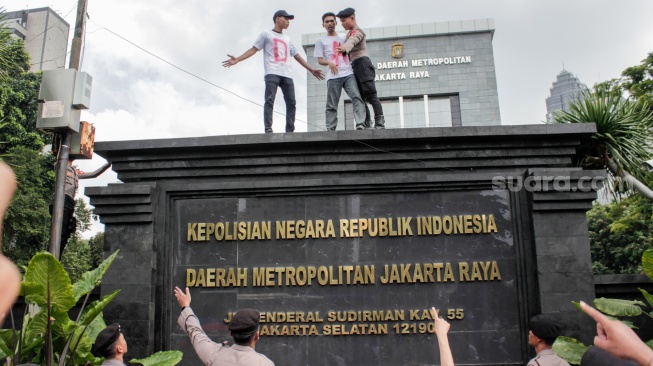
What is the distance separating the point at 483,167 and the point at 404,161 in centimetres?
102

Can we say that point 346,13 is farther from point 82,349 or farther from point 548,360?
point 548,360

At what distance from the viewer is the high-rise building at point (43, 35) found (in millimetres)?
40516

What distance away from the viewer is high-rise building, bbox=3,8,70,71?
133 feet

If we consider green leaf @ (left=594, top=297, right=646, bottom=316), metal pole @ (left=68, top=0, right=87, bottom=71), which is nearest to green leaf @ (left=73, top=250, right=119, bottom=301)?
metal pole @ (left=68, top=0, right=87, bottom=71)

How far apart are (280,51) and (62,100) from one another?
3092mm

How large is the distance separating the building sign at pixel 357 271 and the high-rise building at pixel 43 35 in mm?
34664

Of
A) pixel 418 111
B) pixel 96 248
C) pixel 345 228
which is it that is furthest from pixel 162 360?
pixel 96 248

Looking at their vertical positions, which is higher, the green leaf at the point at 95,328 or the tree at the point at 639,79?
the tree at the point at 639,79

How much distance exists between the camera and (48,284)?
5332mm

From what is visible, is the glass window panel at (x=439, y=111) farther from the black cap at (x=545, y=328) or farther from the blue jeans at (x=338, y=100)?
the black cap at (x=545, y=328)

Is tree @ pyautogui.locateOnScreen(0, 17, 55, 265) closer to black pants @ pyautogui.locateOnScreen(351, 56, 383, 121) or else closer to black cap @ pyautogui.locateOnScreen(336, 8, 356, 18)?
black cap @ pyautogui.locateOnScreen(336, 8, 356, 18)

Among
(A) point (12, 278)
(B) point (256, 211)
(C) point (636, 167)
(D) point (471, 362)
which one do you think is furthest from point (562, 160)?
(A) point (12, 278)

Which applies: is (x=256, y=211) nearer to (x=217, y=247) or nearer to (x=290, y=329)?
(x=217, y=247)

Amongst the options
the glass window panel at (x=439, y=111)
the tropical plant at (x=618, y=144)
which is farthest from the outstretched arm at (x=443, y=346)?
the glass window panel at (x=439, y=111)
